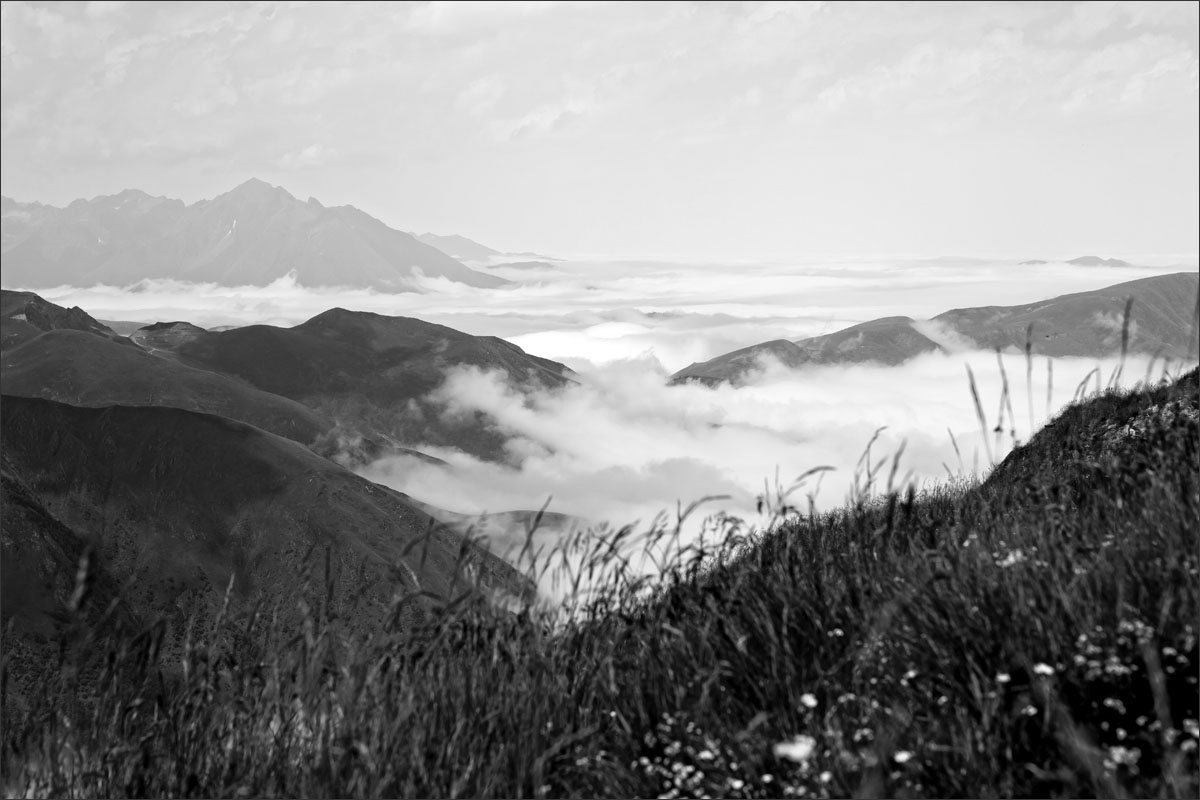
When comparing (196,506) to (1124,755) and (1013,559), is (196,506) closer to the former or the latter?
(1013,559)

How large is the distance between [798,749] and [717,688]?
0.88 meters

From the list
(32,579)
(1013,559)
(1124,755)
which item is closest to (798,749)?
(1124,755)

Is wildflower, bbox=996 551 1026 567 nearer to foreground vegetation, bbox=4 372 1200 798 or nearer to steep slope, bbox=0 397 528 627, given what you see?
foreground vegetation, bbox=4 372 1200 798

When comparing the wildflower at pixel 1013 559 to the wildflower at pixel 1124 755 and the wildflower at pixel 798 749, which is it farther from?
the wildflower at pixel 798 749

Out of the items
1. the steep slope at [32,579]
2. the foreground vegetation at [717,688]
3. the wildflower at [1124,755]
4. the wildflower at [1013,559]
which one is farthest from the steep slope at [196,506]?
the wildflower at [1124,755]

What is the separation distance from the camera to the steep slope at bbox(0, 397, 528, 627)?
555ft

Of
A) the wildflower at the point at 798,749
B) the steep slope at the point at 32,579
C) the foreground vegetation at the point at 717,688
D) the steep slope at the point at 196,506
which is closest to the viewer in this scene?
the wildflower at the point at 798,749

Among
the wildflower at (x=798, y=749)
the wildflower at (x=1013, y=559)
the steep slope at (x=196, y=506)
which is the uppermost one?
the wildflower at (x=1013, y=559)

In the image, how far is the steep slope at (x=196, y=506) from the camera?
555ft

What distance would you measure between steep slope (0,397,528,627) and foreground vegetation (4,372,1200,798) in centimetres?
15878

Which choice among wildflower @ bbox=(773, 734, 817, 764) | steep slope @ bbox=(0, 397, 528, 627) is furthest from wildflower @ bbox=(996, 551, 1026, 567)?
steep slope @ bbox=(0, 397, 528, 627)

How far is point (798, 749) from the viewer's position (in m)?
3.81

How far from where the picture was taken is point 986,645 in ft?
14.0

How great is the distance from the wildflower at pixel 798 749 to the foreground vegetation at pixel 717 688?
0.01 metres
